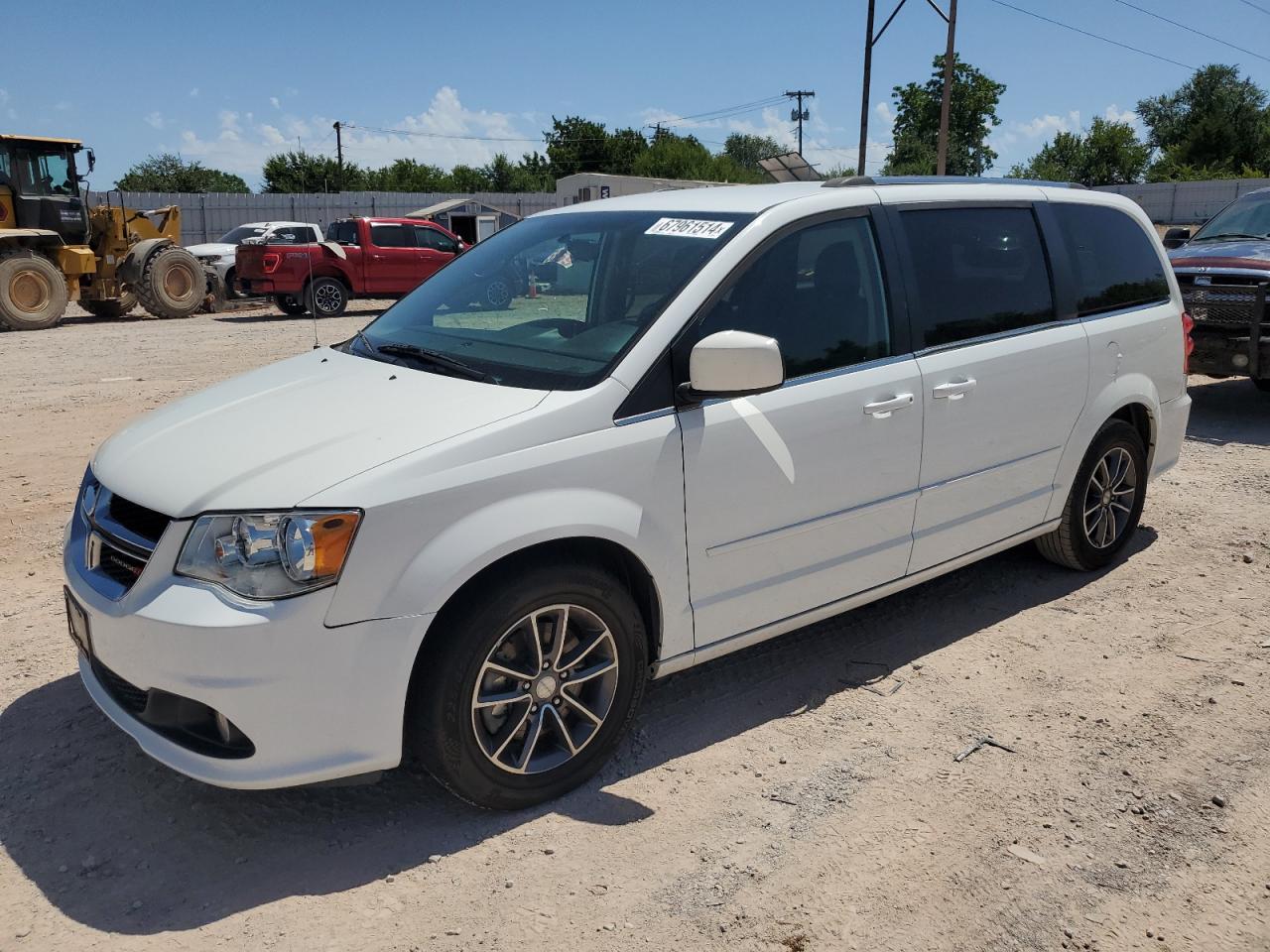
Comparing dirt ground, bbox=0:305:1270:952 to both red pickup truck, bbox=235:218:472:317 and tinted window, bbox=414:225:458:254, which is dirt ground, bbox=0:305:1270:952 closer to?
red pickup truck, bbox=235:218:472:317

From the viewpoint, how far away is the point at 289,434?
124 inches

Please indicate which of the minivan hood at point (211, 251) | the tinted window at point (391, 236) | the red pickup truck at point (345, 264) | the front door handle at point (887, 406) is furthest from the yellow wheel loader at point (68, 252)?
the front door handle at point (887, 406)

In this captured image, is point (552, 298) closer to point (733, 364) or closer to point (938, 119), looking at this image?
point (733, 364)

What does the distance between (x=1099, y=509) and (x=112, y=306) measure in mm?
19972

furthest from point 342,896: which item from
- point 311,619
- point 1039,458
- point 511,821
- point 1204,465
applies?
point 1204,465

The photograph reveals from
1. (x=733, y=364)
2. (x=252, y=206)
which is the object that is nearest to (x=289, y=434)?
(x=733, y=364)

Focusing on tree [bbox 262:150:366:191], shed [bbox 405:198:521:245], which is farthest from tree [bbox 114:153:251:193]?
shed [bbox 405:198:521:245]

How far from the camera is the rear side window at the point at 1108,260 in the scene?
15.8ft

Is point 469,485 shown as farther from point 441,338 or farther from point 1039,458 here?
point 1039,458

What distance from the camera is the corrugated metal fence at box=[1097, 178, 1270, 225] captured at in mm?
42875

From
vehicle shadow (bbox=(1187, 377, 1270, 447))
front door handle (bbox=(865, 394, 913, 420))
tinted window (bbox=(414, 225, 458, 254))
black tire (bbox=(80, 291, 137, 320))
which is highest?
tinted window (bbox=(414, 225, 458, 254))

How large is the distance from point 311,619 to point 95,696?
0.96m

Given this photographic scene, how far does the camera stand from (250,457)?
3021 millimetres

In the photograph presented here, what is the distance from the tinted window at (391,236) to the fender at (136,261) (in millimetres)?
3975
